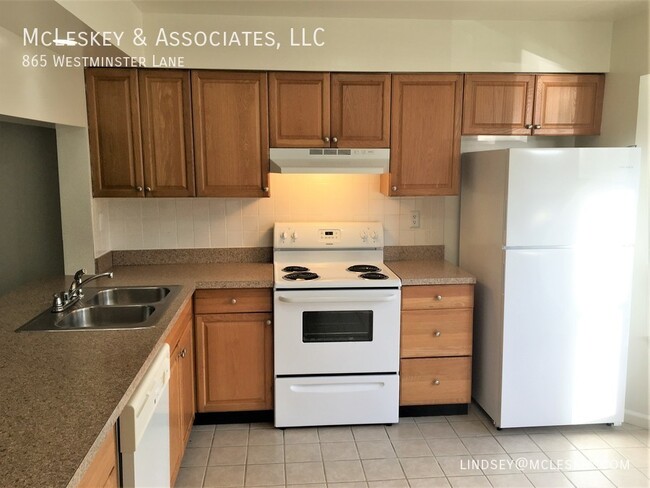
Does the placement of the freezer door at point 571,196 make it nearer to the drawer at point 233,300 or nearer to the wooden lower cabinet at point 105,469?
the drawer at point 233,300

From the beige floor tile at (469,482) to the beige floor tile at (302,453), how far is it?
2.26ft

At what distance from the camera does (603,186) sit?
2.84 m

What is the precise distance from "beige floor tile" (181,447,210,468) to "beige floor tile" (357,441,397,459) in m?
0.82

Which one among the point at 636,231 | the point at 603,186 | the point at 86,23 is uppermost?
the point at 86,23

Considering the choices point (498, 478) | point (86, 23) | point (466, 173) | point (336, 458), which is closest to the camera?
point (86, 23)

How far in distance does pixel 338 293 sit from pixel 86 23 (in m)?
1.77

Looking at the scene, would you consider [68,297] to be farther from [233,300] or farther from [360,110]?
[360,110]

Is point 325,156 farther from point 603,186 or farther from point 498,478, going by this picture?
point 498,478

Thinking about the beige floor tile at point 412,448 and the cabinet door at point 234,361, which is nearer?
the beige floor tile at point 412,448

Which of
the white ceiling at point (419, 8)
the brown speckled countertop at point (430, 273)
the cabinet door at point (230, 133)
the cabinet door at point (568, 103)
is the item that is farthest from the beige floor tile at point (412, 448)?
the white ceiling at point (419, 8)

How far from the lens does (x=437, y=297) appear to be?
10.1 ft

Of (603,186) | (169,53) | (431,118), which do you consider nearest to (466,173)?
(431,118)

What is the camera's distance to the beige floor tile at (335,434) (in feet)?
A: 9.75

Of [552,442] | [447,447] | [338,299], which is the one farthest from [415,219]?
[552,442]
